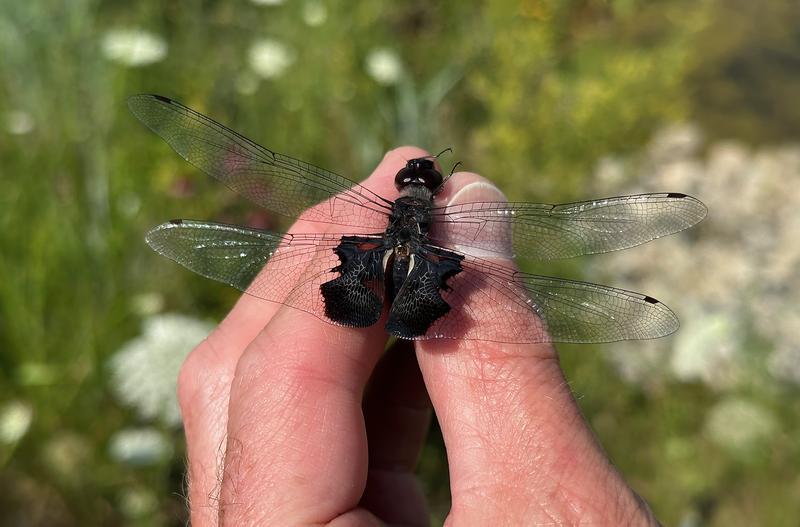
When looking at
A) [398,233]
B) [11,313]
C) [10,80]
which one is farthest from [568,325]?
[10,80]

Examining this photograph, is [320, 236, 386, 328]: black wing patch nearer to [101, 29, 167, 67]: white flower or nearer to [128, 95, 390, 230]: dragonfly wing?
[128, 95, 390, 230]: dragonfly wing

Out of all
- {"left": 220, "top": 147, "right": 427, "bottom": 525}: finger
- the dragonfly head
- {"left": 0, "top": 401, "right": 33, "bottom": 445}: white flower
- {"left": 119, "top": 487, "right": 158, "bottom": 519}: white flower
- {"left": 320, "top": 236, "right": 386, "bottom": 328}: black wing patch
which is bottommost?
{"left": 119, "top": 487, "right": 158, "bottom": 519}: white flower

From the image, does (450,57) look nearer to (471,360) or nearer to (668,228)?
(668,228)

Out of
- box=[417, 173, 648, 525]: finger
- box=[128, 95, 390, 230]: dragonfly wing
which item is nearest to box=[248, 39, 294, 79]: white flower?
box=[128, 95, 390, 230]: dragonfly wing

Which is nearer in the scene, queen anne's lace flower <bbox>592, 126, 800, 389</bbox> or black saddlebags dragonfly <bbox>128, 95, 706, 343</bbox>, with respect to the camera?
black saddlebags dragonfly <bbox>128, 95, 706, 343</bbox>

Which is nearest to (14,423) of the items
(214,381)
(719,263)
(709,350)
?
(214,381)

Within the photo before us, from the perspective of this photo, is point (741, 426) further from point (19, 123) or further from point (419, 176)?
point (19, 123)
